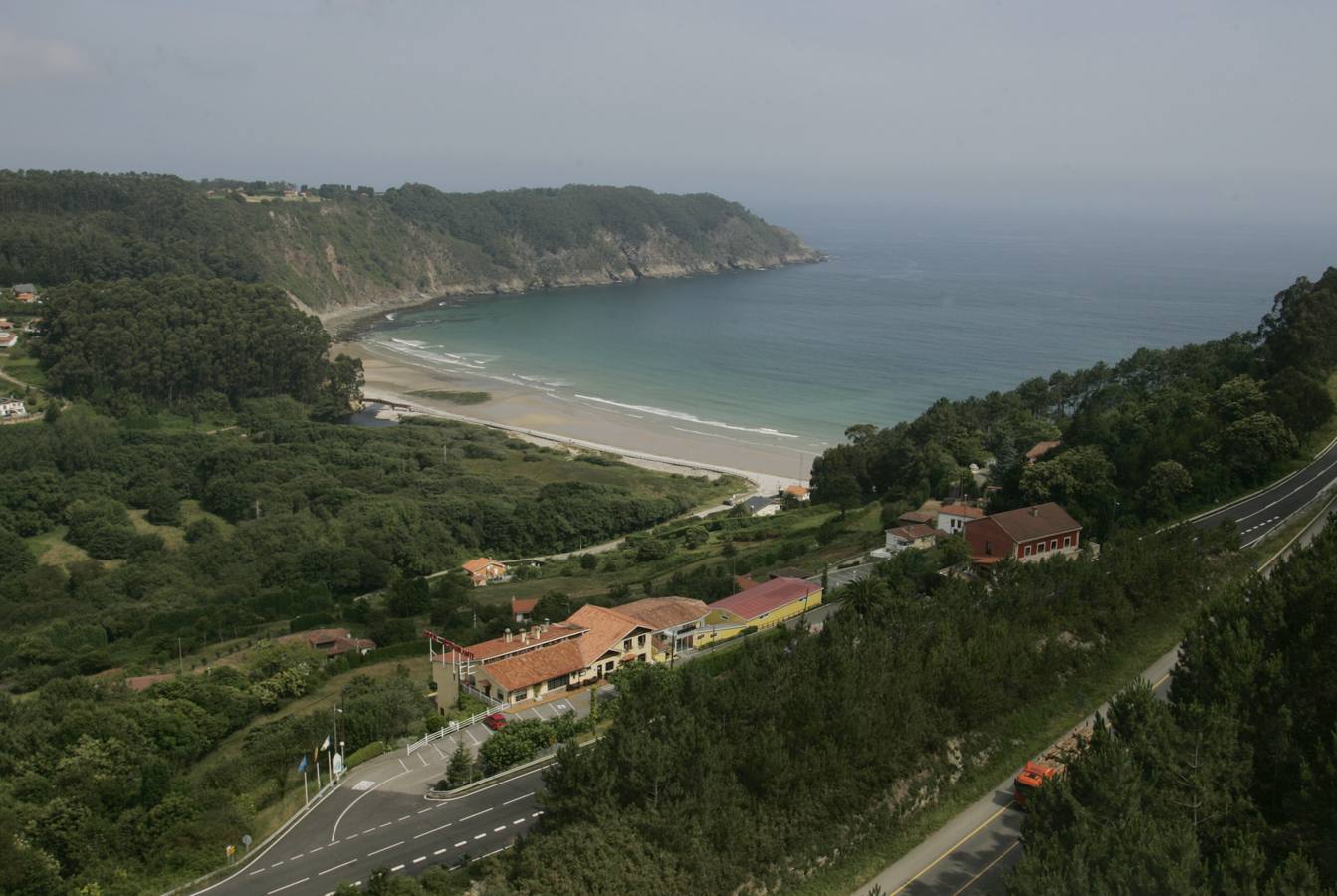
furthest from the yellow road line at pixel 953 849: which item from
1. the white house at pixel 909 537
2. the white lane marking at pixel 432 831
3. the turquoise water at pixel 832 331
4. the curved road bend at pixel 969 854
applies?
the turquoise water at pixel 832 331

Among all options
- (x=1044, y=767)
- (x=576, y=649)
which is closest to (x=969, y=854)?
(x=1044, y=767)

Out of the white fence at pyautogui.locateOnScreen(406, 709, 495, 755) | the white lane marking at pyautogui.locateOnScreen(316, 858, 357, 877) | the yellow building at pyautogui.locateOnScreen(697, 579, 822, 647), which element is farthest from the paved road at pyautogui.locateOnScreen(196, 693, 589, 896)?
the yellow building at pyautogui.locateOnScreen(697, 579, 822, 647)

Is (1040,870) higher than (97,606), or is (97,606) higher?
(1040,870)

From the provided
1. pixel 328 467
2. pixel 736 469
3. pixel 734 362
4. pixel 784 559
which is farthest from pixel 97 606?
pixel 734 362

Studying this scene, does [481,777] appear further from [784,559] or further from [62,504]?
[62,504]

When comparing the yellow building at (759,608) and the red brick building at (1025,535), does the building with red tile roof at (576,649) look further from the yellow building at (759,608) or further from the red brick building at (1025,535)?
the red brick building at (1025,535)

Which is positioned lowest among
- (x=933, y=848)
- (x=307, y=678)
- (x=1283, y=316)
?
(x=307, y=678)

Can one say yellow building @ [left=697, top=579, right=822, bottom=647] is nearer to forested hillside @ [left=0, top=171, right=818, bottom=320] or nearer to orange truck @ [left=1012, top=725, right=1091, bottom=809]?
orange truck @ [left=1012, top=725, right=1091, bottom=809]
